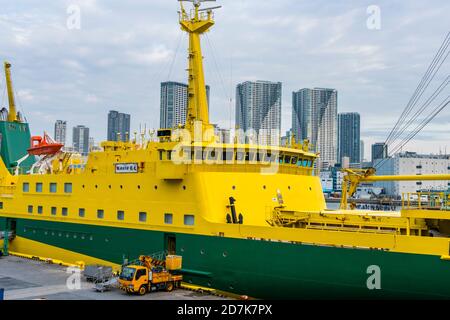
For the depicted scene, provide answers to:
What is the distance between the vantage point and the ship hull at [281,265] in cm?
1403

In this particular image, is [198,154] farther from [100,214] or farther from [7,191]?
[7,191]

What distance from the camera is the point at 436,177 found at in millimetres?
16484

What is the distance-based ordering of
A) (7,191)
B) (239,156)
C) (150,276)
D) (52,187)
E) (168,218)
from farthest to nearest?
(7,191) → (52,187) → (168,218) → (239,156) → (150,276)

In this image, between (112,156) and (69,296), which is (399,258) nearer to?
(69,296)

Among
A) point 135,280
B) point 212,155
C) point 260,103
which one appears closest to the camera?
point 135,280

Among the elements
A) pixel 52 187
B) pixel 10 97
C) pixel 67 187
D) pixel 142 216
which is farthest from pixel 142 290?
pixel 10 97

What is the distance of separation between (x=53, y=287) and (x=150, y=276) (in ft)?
13.4

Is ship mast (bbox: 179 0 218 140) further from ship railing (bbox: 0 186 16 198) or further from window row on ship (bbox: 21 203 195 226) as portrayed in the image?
ship railing (bbox: 0 186 16 198)

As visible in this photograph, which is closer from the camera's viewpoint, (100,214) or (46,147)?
(100,214)

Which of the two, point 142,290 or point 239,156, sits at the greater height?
point 239,156

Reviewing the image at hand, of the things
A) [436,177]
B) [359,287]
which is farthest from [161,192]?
[436,177]

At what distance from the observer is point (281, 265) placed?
16.3 m

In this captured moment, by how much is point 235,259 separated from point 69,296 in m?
6.01

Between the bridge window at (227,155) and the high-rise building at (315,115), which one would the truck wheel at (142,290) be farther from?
the high-rise building at (315,115)
